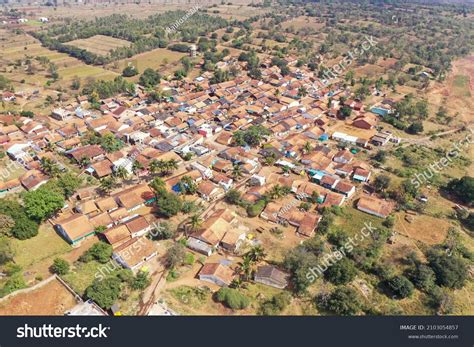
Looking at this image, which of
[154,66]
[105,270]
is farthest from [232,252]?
[154,66]

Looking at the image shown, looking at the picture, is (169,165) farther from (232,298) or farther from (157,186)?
(232,298)

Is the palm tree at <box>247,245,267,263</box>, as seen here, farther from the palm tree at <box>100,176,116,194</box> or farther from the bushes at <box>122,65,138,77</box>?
the bushes at <box>122,65,138,77</box>

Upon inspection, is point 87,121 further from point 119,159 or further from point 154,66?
point 154,66

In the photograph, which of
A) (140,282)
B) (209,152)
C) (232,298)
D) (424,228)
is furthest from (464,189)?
(140,282)

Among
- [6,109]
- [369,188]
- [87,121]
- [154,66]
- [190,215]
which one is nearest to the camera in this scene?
[190,215]

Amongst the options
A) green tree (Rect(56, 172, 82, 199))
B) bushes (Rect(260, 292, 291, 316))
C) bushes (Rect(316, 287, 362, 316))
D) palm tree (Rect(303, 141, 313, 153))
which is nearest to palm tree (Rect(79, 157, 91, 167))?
green tree (Rect(56, 172, 82, 199))

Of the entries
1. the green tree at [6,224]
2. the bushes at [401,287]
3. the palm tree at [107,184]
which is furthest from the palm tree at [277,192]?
the green tree at [6,224]

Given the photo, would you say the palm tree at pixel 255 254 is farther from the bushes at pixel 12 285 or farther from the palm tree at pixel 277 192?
the bushes at pixel 12 285
